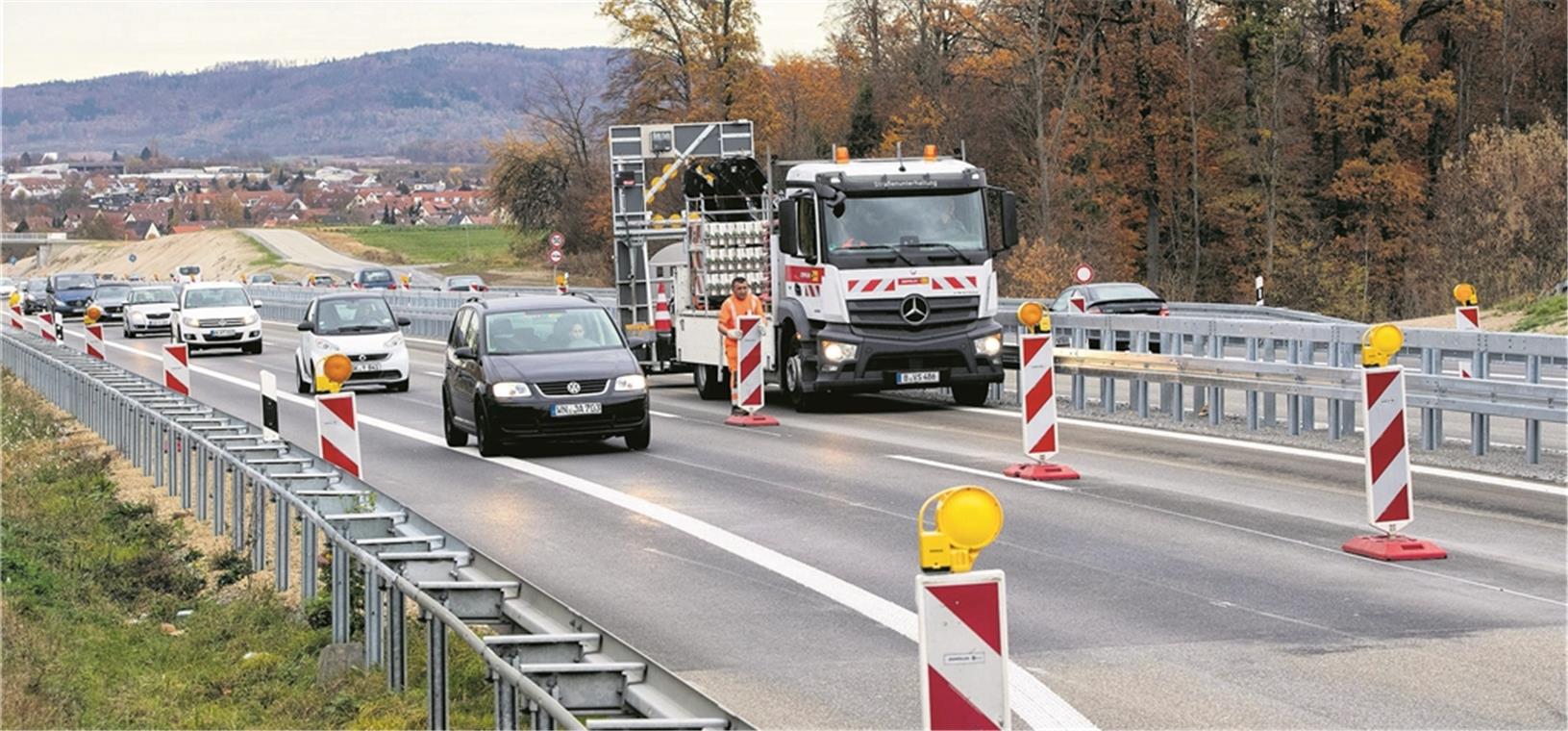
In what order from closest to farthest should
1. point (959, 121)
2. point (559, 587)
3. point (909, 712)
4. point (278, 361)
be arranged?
point (909, 712)
point (559, 587)
point (278, 361)
point (959, 121)

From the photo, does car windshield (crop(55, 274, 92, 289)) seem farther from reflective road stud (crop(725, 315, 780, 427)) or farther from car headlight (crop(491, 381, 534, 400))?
car headlight (crop(491, 381, 534, 400))

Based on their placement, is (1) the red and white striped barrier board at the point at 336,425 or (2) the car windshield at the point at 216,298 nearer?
(1) the red and white striped barrier board at the point at 336,425

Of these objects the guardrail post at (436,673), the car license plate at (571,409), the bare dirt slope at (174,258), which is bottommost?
the bare dirt slope at (174,258)

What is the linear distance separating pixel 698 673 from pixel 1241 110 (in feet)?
199

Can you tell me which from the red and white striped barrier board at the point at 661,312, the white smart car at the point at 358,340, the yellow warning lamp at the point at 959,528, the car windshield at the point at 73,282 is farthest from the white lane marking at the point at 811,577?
the car windshield at the point at 73,282

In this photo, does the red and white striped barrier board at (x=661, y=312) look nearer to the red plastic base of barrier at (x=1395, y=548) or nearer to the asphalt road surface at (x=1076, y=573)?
the asphalt road surface at (x=1076, y=573)

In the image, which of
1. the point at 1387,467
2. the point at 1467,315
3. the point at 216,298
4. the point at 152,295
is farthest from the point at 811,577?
the point at 152,295

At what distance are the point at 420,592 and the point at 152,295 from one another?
53499mm

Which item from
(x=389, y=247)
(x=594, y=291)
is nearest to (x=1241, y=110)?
(x=594, y=291)

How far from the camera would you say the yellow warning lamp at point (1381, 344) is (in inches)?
505

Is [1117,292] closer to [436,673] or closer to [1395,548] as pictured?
[1395,548]

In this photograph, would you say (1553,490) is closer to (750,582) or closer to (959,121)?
(750,582)

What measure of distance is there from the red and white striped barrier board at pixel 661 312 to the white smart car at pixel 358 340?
161 inches

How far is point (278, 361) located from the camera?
44781mm
